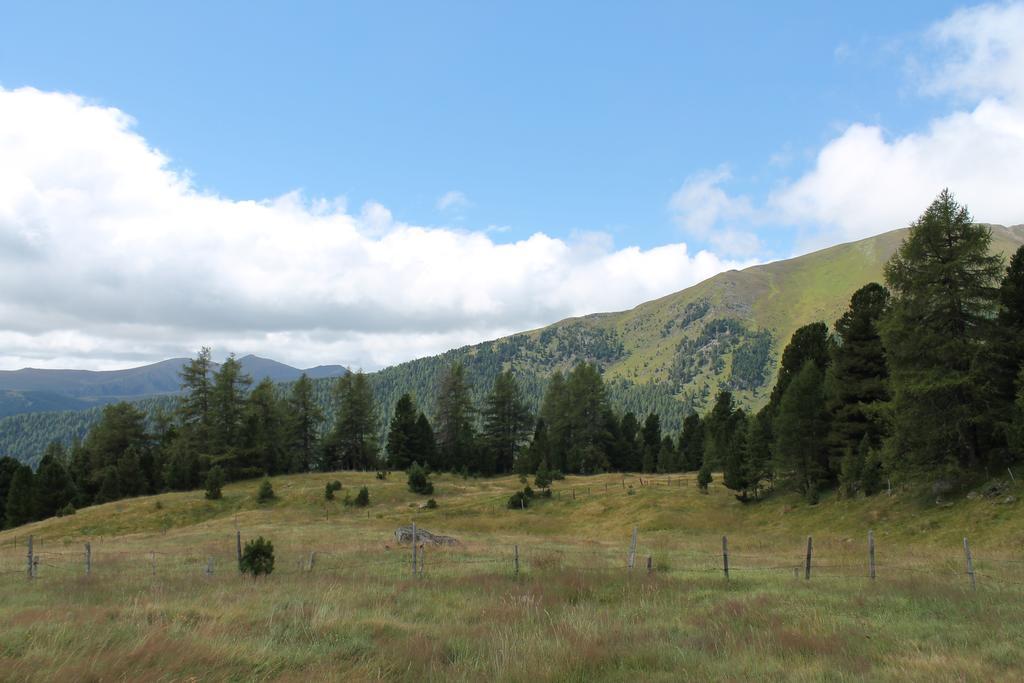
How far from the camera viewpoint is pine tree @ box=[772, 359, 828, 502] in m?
37.8

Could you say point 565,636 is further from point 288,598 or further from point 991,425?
point 991,425

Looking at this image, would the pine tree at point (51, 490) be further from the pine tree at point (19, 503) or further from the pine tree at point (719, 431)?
the pine tree at point (719, 431)

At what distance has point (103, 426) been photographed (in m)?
73.7

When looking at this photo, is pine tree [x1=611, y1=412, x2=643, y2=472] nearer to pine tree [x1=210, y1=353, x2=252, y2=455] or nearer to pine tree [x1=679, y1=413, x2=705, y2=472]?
pine tree [x1=679, y1=413, x2=705, y2=472]

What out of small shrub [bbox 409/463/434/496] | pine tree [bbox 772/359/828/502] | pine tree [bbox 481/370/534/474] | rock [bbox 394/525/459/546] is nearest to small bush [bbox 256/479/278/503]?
small shrub [bbox 409/463/434/496]

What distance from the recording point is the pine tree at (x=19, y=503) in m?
60.4

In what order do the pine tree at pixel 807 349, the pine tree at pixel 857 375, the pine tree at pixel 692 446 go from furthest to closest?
the pine tree at pixel 692 446
the pine tree at pixel 807 349
the pine tree at pixel 857 375

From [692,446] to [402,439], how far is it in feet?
138

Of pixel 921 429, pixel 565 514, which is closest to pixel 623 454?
pixel 565 514

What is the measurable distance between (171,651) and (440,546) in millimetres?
21148

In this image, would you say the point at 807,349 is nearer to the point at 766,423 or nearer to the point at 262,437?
the point at 766,423

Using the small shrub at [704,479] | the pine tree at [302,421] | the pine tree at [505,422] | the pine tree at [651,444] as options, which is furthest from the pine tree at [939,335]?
the pine tree at [302,421]

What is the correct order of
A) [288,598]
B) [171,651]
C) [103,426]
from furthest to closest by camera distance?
1. [103,426]
2. [288,598]
3. [171,651]

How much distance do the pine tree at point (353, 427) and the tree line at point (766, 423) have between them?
28 centimetres
